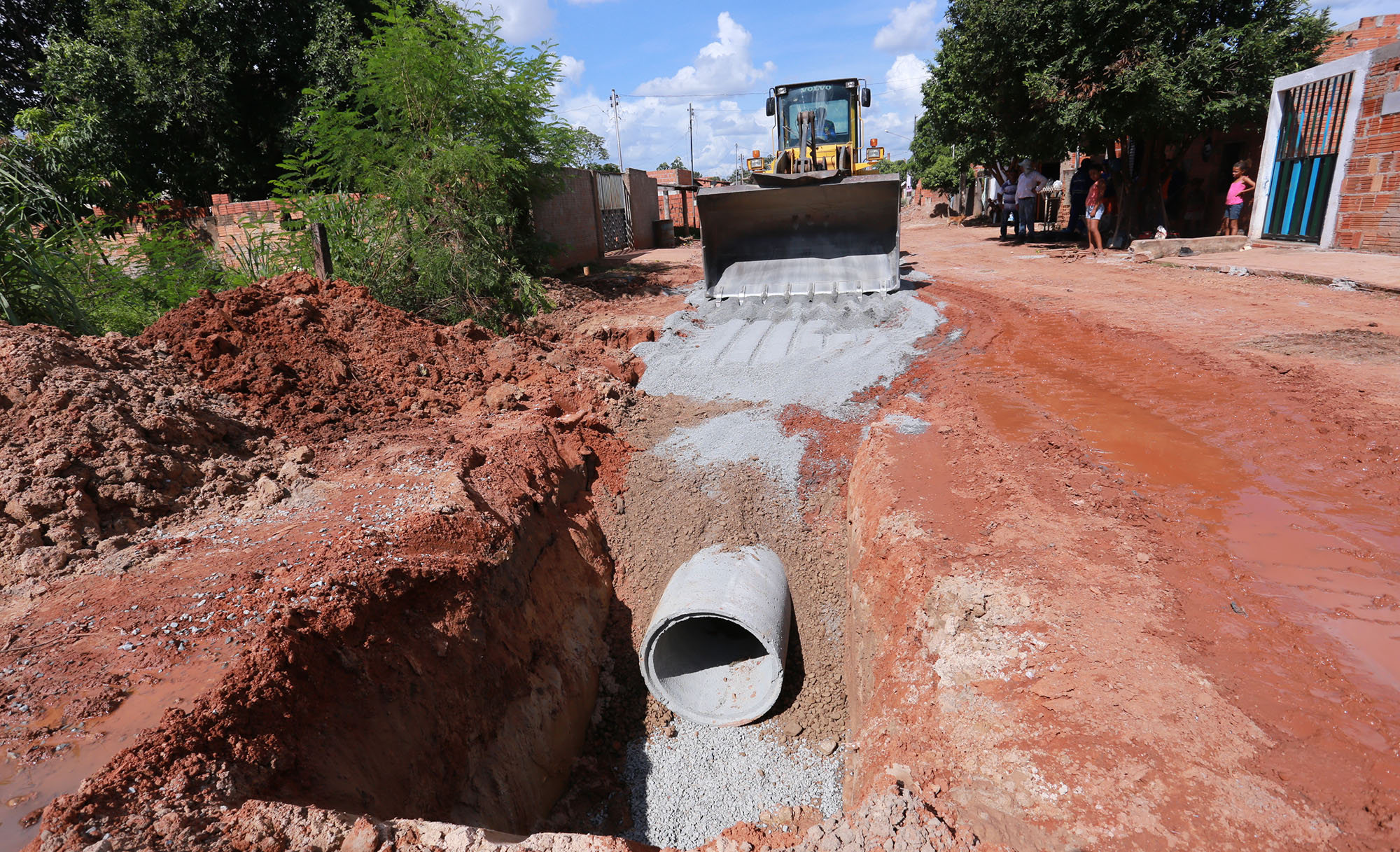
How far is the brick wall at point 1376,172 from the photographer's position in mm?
10727

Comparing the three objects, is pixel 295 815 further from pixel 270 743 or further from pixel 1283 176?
pixel 1283 176

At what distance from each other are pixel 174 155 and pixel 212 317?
41.3 ft

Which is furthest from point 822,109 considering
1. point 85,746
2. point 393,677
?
point 85,746

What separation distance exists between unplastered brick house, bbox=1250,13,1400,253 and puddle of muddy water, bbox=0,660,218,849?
15597 millimetres

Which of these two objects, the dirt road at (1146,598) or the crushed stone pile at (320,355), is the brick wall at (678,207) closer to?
the crushed stone pile at (320,355)

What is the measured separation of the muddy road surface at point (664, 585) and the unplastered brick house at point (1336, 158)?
19.5 feet

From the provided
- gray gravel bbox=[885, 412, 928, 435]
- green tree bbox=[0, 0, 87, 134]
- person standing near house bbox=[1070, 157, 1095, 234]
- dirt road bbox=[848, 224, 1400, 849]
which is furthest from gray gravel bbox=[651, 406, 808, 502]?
green tree bbox=[0, 0, 87, 134]

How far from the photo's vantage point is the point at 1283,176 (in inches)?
513

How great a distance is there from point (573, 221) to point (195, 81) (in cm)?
756

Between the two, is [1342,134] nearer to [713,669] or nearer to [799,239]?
[799,239]

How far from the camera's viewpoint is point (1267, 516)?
396cm

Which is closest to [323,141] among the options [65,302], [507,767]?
[65,302]

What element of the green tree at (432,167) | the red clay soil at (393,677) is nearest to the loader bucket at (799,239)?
the green tree at (432,167)

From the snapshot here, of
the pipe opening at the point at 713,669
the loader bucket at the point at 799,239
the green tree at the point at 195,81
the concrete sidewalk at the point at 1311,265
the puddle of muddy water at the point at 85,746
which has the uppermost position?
the green tree at the point at 195,81
